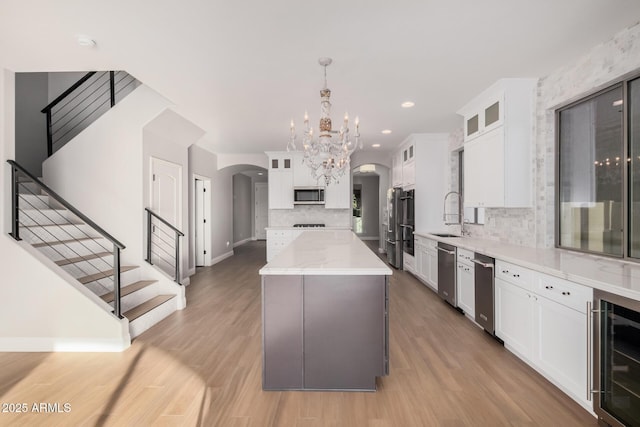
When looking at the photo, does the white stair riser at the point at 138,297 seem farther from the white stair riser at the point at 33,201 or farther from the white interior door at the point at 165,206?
the white stair riser at the point at 33,201

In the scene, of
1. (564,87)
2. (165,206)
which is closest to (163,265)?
(165,206)

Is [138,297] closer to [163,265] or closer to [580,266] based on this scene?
[163,265]

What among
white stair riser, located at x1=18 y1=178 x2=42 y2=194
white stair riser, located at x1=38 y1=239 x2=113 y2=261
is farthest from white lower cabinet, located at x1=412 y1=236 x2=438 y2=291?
white stair riser, located at x1=18 y1=178 x2=42 y2=194

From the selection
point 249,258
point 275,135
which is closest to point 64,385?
point 275,135

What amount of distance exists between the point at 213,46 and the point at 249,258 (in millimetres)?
6430

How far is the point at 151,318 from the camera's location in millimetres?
3648

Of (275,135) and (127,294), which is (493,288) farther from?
(275,135)

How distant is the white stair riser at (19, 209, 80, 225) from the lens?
149 inches

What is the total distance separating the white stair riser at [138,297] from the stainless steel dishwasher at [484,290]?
3949 millimetres

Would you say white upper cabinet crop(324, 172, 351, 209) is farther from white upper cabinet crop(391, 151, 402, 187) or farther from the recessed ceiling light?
the recessed ceiling light

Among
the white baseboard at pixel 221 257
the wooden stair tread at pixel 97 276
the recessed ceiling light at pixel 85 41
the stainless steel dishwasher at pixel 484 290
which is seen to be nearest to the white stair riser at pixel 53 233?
the wooden stair tread at pixel 97 276

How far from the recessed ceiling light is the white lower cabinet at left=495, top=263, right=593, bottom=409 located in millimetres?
4011

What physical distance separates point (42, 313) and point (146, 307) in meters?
0.95

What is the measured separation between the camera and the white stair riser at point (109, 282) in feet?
12.0
